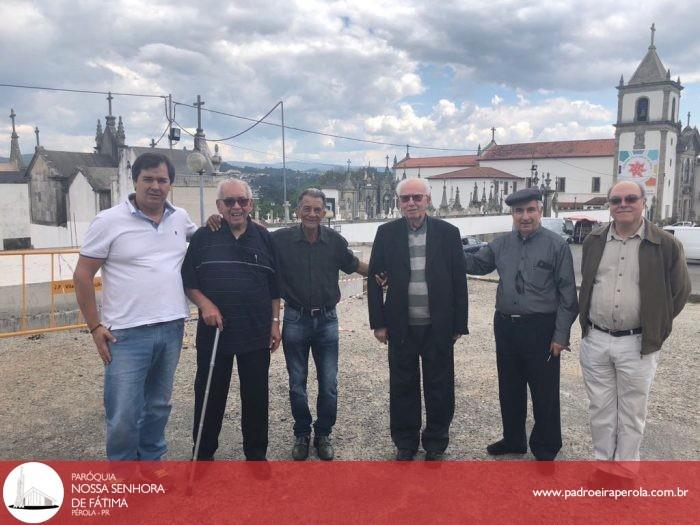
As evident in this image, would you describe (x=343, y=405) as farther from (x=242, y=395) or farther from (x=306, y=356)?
(x=242, y=395)

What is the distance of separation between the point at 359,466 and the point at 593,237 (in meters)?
2.33

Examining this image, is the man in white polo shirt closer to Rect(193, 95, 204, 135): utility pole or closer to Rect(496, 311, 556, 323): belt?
Rect(496, 311, 556, 323): belt

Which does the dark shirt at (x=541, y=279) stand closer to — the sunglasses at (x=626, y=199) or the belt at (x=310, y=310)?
the sunglasses at (x=626, y=199)

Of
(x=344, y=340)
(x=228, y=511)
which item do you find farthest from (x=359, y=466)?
(x=344, y=340)

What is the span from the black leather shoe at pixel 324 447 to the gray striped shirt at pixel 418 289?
1130mm

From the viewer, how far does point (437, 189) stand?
6431cm

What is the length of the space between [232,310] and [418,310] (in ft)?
4.38

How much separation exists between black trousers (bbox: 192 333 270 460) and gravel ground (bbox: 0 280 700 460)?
38 cm

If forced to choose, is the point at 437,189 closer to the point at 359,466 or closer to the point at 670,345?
the point at 670,345

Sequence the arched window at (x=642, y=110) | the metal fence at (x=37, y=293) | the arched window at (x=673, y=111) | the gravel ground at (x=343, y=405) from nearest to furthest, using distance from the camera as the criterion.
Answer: the gravel ground at (x=343, y=405), the metal fence at (x=37, y=293), the arched window at (x=673, y=111), the arched window at (x=642, y=110)

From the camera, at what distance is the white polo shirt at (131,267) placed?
9.62ft

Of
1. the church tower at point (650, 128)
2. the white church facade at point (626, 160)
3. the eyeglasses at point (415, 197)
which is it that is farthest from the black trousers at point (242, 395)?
the church tower at point (650, 128)

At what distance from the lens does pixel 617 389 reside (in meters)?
3.28

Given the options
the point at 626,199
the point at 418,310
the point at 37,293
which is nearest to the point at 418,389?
the point at 418,310
